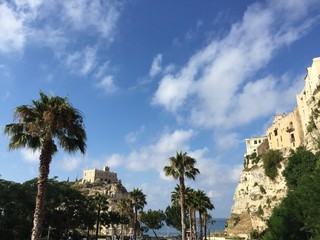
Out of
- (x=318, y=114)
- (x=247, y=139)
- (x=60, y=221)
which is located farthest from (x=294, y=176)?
(x=247, y=139)

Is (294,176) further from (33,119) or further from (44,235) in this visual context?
(33,119)

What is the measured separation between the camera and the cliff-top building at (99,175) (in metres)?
185

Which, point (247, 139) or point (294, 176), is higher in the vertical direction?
point (247, 139)

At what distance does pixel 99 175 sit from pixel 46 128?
172336mm

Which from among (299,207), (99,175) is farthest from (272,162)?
(99,175)

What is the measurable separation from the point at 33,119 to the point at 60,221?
39.9m

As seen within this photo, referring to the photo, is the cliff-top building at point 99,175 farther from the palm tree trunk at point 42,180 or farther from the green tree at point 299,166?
the palm tree trunk at point 42,180

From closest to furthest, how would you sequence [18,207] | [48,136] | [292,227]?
[48,136], [292,227], [18,207]

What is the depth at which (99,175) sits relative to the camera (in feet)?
616

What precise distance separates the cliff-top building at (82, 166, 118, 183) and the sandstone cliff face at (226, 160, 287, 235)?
92.0 metres

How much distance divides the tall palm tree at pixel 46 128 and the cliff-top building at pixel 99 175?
545ft

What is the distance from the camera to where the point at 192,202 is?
63.5 metres

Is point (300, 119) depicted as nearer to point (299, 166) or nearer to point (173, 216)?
point (299, 166)

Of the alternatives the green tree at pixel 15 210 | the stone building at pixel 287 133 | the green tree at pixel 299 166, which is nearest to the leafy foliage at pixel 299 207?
the green tree at pixel 299 166
